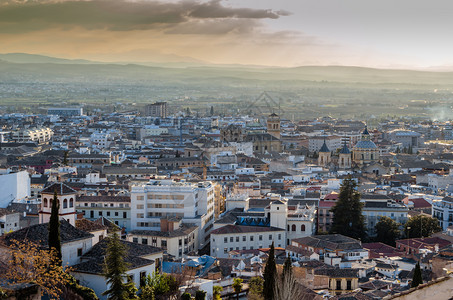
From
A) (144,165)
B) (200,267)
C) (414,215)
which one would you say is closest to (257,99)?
(144,165)

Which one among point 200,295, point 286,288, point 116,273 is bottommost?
point 200,295

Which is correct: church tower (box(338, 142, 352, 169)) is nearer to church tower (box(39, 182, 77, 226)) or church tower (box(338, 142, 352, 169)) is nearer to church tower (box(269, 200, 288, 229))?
church tower (box(269, 200, 288, 229))

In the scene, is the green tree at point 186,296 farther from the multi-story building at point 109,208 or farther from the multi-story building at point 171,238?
the multi-story building at point 109,208

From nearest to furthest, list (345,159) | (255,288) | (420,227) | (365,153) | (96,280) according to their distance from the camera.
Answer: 1. (96,280)
2. (255,288)
3. (420,227)
4. (345,159)
5. (365,153)

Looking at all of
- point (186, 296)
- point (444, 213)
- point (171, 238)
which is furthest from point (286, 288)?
Answer: point (444, 213)

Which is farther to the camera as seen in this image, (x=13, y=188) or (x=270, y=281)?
(x=13, y=188)

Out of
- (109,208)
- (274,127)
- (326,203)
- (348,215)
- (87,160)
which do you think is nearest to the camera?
(109,208)

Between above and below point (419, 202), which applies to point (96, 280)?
above

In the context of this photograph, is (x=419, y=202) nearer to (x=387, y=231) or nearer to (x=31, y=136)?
(x=387, y=231)
